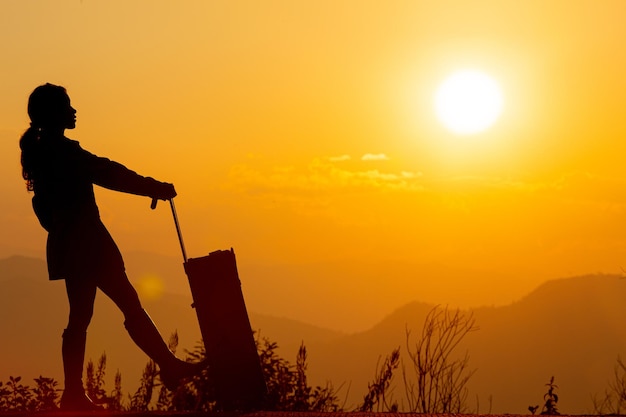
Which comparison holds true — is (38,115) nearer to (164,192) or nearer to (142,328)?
(164,192)

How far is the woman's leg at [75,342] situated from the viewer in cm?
720

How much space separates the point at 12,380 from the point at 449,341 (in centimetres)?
393

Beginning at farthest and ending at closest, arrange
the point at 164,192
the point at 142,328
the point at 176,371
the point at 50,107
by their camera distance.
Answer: the point at 176,371 → the point at 142,328 → the point at 164,192 → the point at 50,107

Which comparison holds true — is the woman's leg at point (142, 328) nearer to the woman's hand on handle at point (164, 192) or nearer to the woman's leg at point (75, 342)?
the woman's leg at point (75, 342)

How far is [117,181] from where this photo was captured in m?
7.27

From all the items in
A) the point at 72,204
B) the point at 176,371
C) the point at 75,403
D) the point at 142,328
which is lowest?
the point at 75,403

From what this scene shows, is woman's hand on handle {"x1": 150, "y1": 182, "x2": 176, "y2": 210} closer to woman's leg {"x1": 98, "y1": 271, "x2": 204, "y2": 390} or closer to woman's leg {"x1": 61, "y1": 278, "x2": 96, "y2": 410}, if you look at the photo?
woman's leg {"x1": 98, "y1": 271, "x2": 204, "y2": 390}

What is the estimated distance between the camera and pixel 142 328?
7.49m

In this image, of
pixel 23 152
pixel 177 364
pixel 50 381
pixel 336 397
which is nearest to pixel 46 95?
pixel 23 152

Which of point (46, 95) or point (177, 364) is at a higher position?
point (46, 95)

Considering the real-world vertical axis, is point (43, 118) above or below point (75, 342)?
above

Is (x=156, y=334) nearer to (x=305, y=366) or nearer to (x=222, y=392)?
(x=222, y=392)

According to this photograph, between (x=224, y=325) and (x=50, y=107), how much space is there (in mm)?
2046

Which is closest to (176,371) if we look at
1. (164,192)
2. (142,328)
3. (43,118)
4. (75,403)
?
(142,328)
